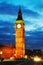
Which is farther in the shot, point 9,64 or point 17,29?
point 17,29

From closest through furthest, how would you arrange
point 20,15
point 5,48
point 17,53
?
point 17,53, point 20,15, point 5,48

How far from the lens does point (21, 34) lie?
3686 inches

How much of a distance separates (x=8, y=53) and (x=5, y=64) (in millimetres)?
75358

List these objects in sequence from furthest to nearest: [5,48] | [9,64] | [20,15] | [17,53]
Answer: [5,48]
[20,15]
[17,53]
[9,64]

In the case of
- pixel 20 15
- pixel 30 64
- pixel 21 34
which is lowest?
pixel 30 64

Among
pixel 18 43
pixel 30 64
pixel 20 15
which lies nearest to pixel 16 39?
pixel 18 43

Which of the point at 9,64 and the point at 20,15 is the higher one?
the point at 20,15

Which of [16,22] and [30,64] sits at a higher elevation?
[16,22]

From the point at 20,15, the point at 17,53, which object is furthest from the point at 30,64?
the point at 20,15

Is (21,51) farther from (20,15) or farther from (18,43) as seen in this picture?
(20,15)

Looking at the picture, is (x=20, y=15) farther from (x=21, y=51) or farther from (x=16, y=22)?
(x=21, y=51)

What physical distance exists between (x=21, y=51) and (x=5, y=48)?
17328 millimetres

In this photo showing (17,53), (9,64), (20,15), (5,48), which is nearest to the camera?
(9,64)

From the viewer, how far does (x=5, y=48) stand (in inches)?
4230
